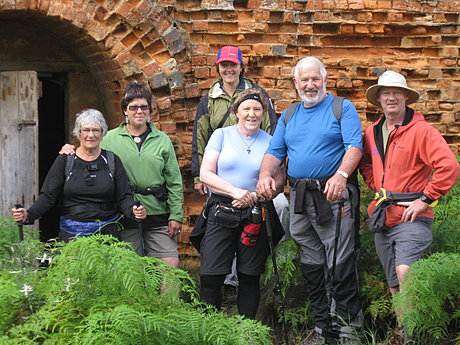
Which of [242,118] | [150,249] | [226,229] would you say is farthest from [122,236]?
[242,118]

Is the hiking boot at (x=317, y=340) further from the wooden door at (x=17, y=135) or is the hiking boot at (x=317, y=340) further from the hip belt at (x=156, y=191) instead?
the wooden door at (x=17, y=135)

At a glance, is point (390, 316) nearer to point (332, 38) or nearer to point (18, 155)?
point (332, 38)

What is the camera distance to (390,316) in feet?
17.8

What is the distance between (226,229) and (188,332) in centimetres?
170

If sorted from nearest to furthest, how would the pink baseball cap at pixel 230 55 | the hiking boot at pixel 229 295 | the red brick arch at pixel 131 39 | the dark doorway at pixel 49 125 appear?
the pink baseball cap at pixel 230 55
the hiking boot at pixel 229 295
the red brick arch at pixel 131 39
the dark doorway at pixel 49 125

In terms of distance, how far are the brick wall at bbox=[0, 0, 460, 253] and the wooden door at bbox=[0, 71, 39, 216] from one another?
0.66 metres

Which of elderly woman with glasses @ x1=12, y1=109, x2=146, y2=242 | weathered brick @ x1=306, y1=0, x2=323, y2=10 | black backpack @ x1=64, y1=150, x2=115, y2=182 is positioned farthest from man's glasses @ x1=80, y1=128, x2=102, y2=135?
weathered brick @ x1=306, y1=0, x2=323, y2=10

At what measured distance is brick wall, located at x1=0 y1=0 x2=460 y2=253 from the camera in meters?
6.72

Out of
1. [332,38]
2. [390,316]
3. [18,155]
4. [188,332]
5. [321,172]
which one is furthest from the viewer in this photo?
[332,38]

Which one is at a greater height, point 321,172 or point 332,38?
point 332,38

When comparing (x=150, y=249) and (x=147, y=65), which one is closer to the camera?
(x=150, y=249)

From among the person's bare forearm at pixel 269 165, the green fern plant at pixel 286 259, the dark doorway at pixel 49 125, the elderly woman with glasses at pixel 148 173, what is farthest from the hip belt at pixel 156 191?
the dark doorway at pixel 49 125

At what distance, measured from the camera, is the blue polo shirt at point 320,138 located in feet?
16.4

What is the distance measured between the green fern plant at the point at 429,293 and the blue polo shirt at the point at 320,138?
98 centimetres
